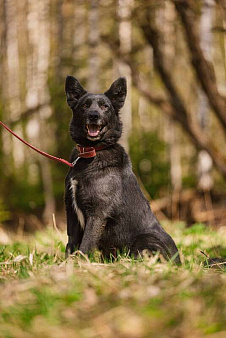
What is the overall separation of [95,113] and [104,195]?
732 mm

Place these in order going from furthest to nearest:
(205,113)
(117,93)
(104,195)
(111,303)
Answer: (205,113) → (117,93) → (104,195) → (111,303)

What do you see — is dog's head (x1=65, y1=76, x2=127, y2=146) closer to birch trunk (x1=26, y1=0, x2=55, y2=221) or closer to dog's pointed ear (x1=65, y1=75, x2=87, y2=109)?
dog's pointed ear (x1=65, y1=75, x2=87, y2=109)

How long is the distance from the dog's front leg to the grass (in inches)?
41.7

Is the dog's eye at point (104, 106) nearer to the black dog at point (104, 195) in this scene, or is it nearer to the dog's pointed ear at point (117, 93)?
the black dog at point (104, 195)

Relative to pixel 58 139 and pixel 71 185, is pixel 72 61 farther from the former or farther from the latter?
pixel 71 185

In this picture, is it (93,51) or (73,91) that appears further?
(93,51)

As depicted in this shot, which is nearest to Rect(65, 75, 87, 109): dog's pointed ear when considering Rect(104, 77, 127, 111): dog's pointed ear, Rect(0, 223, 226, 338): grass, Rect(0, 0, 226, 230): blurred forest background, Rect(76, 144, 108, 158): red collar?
Rect(104, 77, 127, 111): dog's pointed ear

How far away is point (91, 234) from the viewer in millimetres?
4402

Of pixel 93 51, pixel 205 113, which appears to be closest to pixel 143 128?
pixel 205 113

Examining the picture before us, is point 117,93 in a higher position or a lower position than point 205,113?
higher

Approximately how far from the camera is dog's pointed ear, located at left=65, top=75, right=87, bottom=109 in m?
4.84

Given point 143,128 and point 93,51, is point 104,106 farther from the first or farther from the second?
point 143,128

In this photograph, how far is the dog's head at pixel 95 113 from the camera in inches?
182

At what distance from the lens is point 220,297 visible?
2.53 meters
